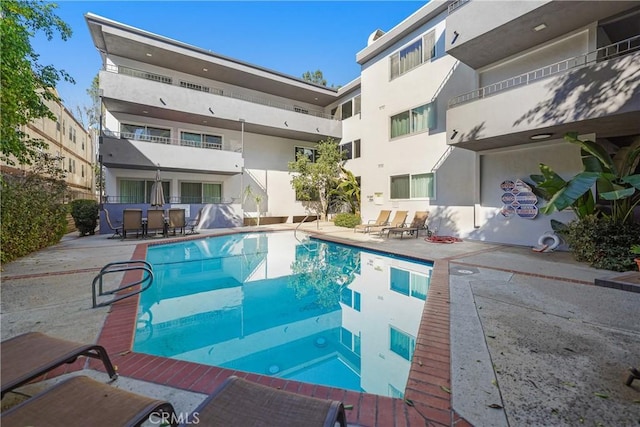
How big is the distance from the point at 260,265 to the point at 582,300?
7.57 m

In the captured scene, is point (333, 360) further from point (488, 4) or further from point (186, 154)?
point (186, 154)

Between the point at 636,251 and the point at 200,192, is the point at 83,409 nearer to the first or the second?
the point at 636,251

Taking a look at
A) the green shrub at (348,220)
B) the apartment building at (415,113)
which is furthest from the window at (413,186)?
the green shrub at (348,220)

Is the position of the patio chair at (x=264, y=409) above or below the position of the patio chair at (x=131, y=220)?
below

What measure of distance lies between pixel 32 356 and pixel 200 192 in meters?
17.5

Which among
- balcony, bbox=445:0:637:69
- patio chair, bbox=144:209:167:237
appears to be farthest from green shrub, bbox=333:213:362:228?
balcony, bbox=445:0:637:69

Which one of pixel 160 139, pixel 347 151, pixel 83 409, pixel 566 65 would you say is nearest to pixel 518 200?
pixel 566 65

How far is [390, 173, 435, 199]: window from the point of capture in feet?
45.8

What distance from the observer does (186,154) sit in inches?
627

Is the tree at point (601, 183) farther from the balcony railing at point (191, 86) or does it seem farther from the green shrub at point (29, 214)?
the balcony railing at point (191, 86)

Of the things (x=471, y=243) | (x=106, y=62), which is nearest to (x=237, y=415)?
(x=471, y=243)

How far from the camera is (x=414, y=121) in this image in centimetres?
1481

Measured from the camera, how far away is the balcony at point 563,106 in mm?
6758

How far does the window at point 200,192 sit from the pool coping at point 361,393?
15.2 metres
